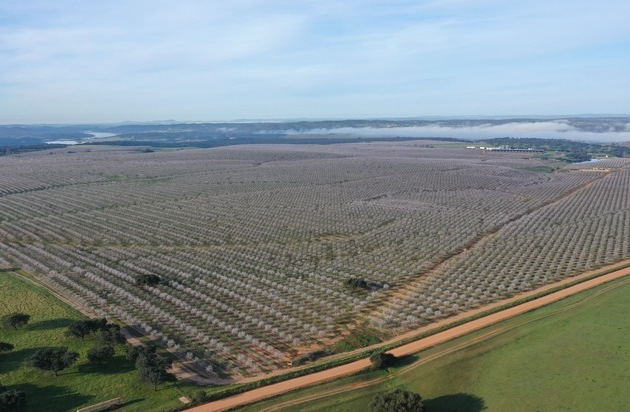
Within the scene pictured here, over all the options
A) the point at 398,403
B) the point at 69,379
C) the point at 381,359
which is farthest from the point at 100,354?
the point at 398,403

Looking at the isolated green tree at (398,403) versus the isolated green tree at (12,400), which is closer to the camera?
the isolated green tree at (398,403)

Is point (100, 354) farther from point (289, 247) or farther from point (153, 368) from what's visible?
point (289, 247)

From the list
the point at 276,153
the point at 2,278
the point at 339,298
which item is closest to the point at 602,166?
the point at 276,153

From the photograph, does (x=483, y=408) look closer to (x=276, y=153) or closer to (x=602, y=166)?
(x=602, y=166)

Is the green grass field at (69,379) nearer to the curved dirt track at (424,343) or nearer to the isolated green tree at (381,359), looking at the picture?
the curved dirt track at (424,343)

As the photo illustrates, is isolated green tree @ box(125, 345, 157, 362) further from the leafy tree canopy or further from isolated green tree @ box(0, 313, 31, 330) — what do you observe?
isolated green tree @ box(0, 313, 31, 330)

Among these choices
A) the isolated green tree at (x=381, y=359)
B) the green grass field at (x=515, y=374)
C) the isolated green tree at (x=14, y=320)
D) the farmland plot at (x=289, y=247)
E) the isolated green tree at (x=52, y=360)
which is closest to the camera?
the green grass field at (x=515, y=374)

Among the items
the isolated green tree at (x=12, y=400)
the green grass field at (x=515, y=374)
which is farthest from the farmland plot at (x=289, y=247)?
the isolated green tree at (x=12, y=400)
